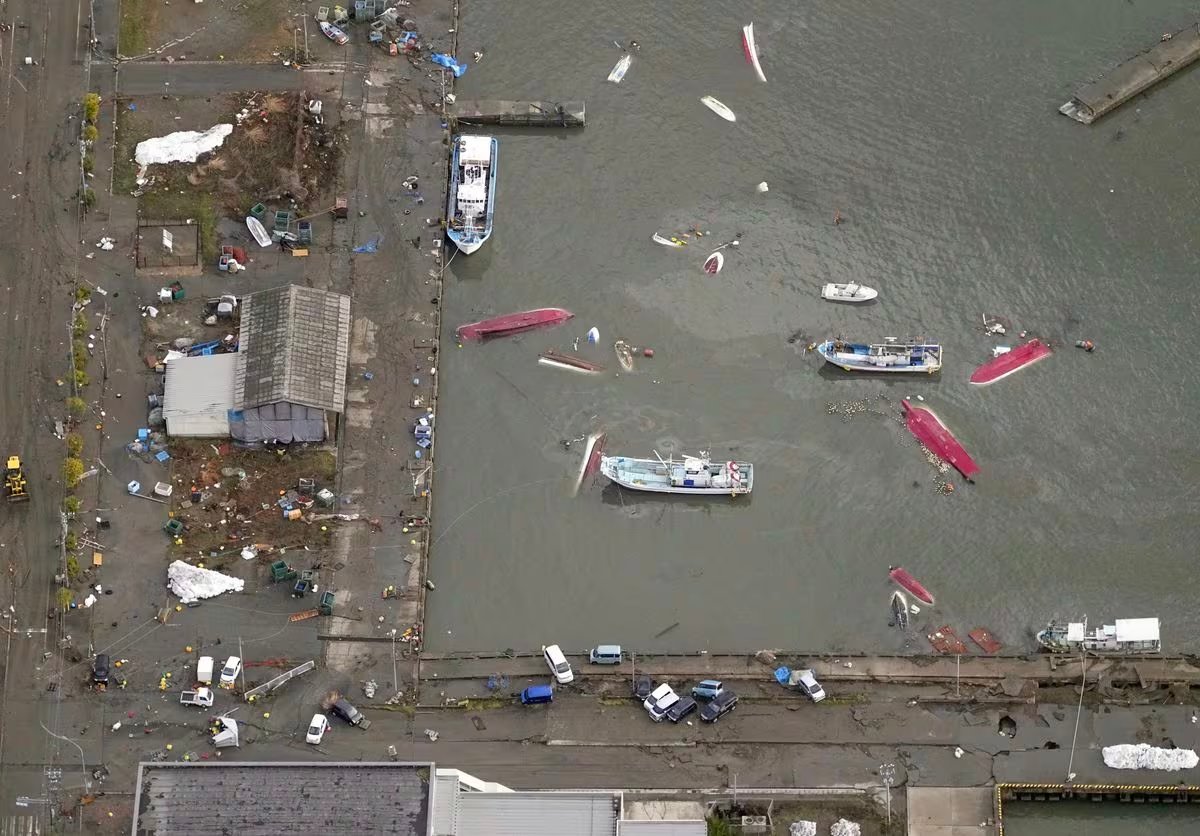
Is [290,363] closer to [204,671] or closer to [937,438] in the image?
[204,671]

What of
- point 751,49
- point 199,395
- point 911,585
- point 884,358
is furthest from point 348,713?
point 751,49

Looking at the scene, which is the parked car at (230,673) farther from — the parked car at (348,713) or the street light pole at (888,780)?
the street light pole at (888,780)

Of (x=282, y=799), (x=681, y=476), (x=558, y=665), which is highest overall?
(x=681, y=476)

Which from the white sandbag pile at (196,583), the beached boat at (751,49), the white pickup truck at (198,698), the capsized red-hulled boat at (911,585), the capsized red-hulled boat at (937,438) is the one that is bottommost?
the white pickup truck at (198,698)

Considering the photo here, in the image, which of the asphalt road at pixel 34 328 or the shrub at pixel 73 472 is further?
the shrub at pixel 73 472

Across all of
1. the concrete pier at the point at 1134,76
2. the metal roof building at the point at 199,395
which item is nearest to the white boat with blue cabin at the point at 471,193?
the metal roof building at the point at 199,395

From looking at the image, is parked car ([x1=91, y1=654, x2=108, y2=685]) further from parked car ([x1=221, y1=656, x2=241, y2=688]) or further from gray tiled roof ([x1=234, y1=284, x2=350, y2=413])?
gray tiled roof ([x1=234, y1=284, x2=350, y2=413])

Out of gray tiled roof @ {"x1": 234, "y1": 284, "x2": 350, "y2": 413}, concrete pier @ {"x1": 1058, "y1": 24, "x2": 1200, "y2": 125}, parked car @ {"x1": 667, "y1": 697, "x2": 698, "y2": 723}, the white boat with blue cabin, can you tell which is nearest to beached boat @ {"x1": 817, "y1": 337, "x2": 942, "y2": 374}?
the white boat with blue cabin
